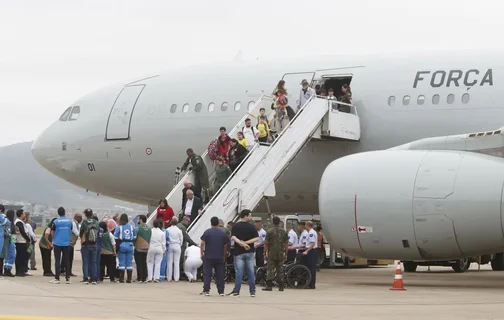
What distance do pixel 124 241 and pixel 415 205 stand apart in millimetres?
5504

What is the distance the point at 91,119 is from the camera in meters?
26.7

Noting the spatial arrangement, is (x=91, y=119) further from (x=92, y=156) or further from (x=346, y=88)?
(x=346, y=88)

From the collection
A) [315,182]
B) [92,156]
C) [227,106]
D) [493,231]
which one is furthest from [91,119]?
[493,231]


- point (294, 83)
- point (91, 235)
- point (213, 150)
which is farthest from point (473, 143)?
point (91, 235)

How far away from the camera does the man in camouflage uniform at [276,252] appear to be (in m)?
17.5

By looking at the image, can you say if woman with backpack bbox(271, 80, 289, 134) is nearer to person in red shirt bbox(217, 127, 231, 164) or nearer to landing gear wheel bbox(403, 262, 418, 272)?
person in red shirt bbox(217, 127, 231, 164)

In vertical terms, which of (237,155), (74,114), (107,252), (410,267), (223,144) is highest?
(74,114)

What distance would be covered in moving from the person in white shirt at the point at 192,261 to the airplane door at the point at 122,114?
6824mm

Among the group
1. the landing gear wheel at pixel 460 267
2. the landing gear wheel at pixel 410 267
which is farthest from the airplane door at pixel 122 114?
the landing gear wheel at pixel 460 267

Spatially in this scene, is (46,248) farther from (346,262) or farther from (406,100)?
(346,262)

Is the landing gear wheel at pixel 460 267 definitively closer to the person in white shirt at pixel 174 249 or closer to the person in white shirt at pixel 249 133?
the person in white shirt at pixel 249 133

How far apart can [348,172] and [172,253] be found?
12.6 ft

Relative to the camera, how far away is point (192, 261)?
19.7m

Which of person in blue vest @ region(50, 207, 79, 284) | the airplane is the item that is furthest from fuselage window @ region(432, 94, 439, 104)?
person in blue vest @ region(50, 207, 79, 284)
